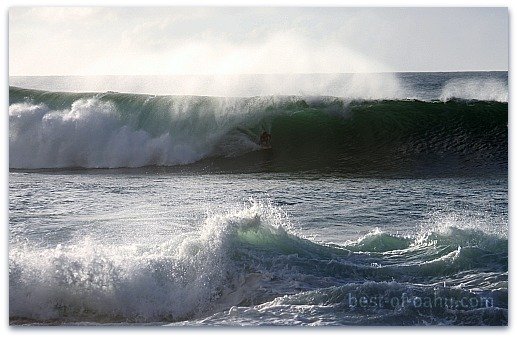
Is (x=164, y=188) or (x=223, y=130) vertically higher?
(x=223, y=130)

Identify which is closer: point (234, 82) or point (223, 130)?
point (234, 82)

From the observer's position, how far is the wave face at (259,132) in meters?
5.64

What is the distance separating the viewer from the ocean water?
17.4 ft

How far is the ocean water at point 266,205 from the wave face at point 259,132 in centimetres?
1

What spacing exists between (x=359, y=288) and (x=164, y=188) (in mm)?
1482

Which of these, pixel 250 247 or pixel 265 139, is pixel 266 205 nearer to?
pixel 250 247

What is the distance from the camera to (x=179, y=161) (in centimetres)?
570

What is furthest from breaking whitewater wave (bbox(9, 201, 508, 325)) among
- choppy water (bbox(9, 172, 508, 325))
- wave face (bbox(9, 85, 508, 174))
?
wave face (bbox(9, 85, 508, 174))

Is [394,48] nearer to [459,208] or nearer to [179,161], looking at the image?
[459,208]

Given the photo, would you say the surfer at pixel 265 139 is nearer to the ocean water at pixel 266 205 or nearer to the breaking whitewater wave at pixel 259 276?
the ocean water at pixel 266 205

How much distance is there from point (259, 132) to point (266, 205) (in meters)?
0.62

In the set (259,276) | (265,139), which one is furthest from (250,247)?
(265,139)

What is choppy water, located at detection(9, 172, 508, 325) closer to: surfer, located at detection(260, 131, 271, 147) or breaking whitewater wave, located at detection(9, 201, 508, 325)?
breaking whitewater wave, located at detection(9, 201, 508, 325)

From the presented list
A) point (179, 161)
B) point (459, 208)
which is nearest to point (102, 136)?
point (179, 161)
